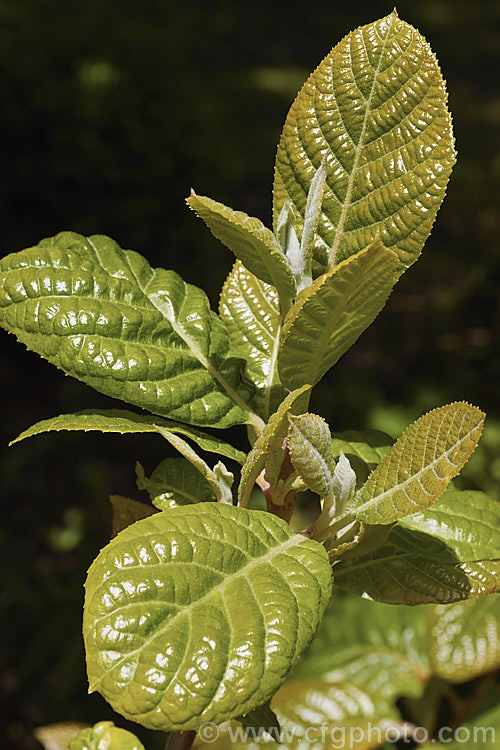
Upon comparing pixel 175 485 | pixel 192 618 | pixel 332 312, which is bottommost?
pixel 192 618

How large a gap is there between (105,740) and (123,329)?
53 cm

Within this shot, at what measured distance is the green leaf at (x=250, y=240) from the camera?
2.61 ft

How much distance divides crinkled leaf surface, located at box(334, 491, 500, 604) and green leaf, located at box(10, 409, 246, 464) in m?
0.22

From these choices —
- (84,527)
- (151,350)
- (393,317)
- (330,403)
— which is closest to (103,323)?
(151,350)

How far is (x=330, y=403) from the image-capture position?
5.05 metres

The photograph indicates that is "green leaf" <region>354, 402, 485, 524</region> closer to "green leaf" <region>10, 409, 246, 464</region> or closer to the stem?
"green leaf" <region>10, 409, 246, 464</region>

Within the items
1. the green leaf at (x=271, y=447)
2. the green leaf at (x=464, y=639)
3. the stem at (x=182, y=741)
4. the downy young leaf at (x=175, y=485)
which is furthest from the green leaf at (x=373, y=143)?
the green leaf at (x=464, y=639)

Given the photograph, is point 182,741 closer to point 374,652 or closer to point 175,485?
point 175,485

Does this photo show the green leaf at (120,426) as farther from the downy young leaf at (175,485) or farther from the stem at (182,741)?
the stem at (182,741)

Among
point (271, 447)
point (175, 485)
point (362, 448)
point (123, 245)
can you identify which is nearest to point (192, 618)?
point (271, 447)

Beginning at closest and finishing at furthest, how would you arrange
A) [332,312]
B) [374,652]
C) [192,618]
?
[192,618]
[332,312]
[374,652]

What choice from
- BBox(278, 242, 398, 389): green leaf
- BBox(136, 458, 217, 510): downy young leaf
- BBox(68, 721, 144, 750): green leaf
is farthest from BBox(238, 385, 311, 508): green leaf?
BBox(68, 721, 144, 750): green leaf

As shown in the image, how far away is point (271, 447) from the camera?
34.9 inches

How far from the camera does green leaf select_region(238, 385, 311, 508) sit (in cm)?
81
